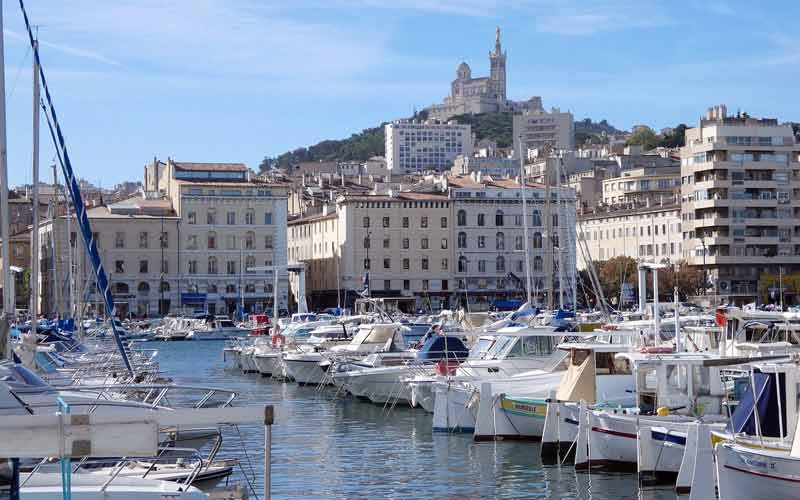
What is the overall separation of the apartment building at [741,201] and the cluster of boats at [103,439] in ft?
238

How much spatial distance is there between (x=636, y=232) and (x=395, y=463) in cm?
9088

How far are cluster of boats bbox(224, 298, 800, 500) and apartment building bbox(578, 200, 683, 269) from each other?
66467 mm

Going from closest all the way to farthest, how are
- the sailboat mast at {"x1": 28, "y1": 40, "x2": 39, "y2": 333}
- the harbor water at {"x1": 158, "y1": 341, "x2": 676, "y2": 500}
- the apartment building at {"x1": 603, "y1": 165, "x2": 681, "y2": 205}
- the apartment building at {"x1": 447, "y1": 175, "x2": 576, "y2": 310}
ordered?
1. the harbor water at {"x1": 158, "y1": 341, "x2": 676, "y2": 500}
2. the sailboat mast at {"x1": 28, "y1": 40, "x2": 39, "y2": 333}
3. the apartment building at {"x1": 447, "y1": 175, "x2": 576, "y2": 310}
4. the apartment building at {"x1": 603, "y1": 165, "x2": 681, "y2": 205}

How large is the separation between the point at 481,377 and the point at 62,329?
33154 millimetres

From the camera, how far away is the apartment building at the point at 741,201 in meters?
95.4

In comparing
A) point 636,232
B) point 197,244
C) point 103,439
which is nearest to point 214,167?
point 197,244

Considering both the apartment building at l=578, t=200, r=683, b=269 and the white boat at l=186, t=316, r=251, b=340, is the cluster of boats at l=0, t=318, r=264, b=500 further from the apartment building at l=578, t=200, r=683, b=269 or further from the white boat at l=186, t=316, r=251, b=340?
the apartment building at l=578, t=200, r=683, b=269

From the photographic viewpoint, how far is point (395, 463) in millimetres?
26969

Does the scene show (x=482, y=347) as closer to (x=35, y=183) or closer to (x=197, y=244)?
(x=35, y=183)

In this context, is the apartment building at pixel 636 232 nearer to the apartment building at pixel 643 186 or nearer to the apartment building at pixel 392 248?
the apartment building at pixel 643 186

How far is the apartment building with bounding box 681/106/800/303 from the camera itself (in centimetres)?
9544

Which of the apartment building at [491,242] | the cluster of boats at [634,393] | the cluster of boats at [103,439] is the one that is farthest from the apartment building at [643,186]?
the cluster of boats at [103,439]

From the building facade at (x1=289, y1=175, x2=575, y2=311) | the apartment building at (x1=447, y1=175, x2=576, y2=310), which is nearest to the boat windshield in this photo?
the building facade at (x1=289, y1=175, x2=575, y2=311)

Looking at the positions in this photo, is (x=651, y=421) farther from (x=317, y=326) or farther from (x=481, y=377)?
(x=317, y=326)
